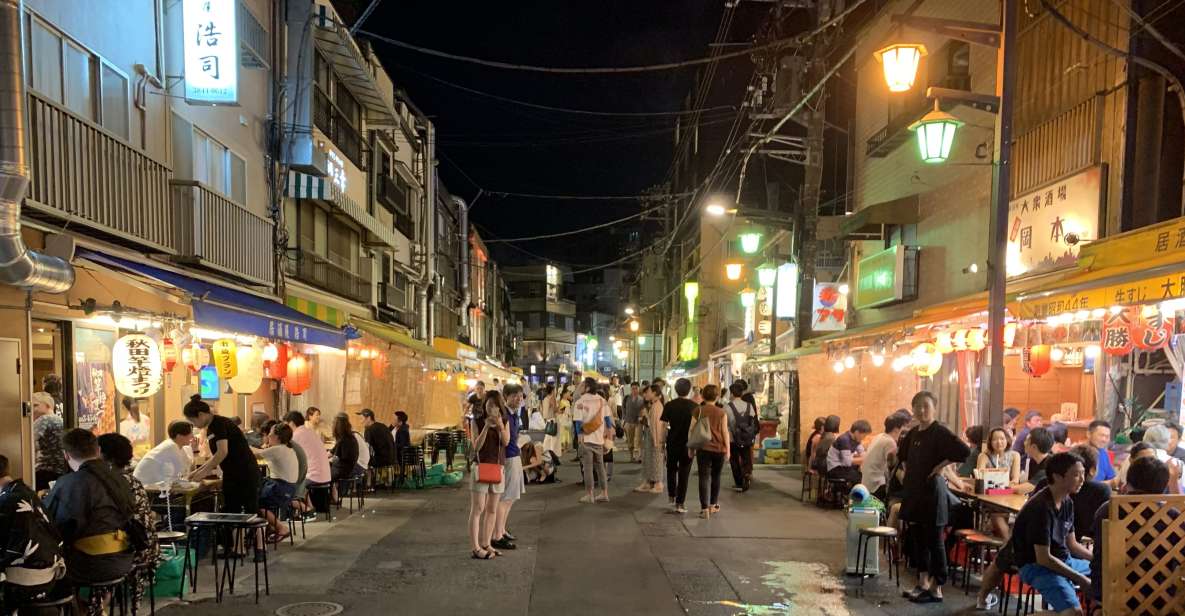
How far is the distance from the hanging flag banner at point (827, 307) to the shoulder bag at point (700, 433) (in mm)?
8581

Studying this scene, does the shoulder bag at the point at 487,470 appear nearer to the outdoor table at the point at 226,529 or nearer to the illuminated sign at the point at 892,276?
the outdoor table at the point at 226,529

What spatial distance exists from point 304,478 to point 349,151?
39.7 ft

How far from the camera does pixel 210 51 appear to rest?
1123cm

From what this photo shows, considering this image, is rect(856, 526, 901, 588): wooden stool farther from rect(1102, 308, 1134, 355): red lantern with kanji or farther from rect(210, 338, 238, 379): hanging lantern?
rect(210, 338, 238, 379): hanging lantern

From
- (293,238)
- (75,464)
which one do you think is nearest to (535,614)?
(75,464)

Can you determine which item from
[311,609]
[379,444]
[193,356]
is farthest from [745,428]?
[193,356]

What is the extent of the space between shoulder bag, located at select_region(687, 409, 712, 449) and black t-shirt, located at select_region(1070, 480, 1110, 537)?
5.13 metres

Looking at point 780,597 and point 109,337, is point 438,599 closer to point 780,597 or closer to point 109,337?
point 780,597

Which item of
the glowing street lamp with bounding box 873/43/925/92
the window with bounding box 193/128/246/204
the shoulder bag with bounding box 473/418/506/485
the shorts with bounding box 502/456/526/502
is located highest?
the glowing street lamp with bounding box 873/43/925/92

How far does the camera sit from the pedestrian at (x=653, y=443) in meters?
13.4

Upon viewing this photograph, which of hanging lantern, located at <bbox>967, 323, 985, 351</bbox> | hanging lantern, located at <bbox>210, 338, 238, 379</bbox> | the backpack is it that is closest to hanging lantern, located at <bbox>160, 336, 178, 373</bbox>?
hanging lantern, located at <bbox>210, 338, 238, 379</bbox>

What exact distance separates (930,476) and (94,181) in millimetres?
9995

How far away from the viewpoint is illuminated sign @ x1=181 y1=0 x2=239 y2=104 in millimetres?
11195

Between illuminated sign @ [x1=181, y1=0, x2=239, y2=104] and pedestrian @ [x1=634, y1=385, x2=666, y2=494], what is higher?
illuminated sign @ [x1=181, y1=0, x2=239, y2=104]
